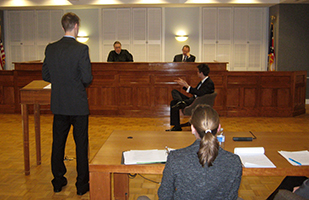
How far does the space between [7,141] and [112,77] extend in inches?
118

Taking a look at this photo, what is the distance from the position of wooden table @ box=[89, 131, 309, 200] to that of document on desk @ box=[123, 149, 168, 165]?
0.04m

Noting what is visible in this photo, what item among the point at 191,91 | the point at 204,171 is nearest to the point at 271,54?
the point at 191,91

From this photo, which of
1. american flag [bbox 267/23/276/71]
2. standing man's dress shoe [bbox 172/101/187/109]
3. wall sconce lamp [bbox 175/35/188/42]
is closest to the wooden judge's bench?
standing man's dress shoe [bbox 172/101/187/109]

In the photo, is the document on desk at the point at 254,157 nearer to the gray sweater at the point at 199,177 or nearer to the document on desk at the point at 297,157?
the document on desk at the point at 297,157

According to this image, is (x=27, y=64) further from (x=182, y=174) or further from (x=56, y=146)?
(x=182, y=174)

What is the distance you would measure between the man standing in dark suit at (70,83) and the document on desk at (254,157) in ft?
5.11

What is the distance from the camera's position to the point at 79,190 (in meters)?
3.27

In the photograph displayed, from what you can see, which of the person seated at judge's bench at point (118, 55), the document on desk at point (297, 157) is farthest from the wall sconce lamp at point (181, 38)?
the document on desk at point (297, 157)

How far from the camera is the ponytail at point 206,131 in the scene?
163 cm

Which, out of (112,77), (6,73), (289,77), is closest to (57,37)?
(6,73)

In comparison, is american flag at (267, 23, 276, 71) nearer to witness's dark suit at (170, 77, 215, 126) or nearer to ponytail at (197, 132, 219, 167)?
witness's dark suit at (170, 77, 215, 126)

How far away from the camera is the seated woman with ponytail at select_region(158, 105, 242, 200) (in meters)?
1.64

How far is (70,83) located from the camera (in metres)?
3.09

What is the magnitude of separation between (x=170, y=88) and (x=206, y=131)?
19.6 ft
